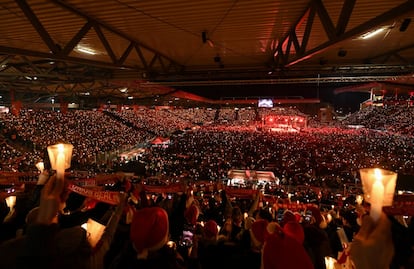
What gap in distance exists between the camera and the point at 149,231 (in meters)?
1.75

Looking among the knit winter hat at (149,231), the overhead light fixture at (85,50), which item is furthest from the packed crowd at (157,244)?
the overhead light fixture at (85,50)

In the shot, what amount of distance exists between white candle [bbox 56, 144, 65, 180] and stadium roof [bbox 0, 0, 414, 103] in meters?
2.51

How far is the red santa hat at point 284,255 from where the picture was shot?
166cm

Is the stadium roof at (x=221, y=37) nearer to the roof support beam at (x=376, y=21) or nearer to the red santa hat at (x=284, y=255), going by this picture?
the roof support beam at (x=376, y=21)

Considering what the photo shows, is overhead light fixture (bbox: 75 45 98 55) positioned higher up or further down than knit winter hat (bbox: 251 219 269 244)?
higher up

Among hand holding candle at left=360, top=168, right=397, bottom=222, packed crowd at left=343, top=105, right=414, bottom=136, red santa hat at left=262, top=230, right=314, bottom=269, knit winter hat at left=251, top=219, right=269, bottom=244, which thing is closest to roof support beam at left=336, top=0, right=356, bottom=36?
hand holding candle at left=360, top=168, right=397, bottom=222

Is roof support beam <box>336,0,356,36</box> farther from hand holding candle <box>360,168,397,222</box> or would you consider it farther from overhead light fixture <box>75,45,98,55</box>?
overhead light fixture <box>75,45,98,55</box>

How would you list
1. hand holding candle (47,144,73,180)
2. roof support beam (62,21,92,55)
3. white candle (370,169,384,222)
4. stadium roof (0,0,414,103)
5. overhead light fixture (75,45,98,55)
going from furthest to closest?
overhead light fixture (75,45,98,55) < roof support beam (62,21,92,55) < stadium roof (0,0,414,103) < hand holding candle (47,144,73,180) < white candle (370,169,384,222)

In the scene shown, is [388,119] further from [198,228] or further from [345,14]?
[198,228]

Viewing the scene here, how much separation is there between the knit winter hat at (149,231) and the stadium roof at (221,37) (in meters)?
2.69

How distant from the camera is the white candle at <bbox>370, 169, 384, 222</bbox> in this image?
1423 mm

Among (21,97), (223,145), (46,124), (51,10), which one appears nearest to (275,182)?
(223,145)

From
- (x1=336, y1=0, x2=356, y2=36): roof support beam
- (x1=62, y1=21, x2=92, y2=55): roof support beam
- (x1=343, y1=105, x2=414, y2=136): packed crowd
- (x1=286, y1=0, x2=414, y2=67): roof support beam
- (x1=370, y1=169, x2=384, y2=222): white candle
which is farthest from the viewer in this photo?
(x1=343, y1=105, x2=414, y2=136): packed crowd

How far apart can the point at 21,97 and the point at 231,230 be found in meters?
17.6
